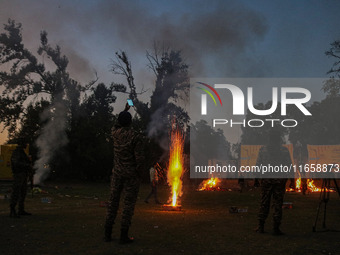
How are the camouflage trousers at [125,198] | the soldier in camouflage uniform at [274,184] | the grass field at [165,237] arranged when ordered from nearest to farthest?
the grass field at [165,237], the camouflage trousers at [125,198], the soldier in camouflage uniform at [274,184]

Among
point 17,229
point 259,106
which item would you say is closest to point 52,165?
point 17,229

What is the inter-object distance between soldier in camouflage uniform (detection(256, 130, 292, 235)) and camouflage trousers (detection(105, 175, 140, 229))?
338cm

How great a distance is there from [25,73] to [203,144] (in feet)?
237

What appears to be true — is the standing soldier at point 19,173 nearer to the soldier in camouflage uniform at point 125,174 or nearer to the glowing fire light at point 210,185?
the soldier in camouflage uniform at point 125,174

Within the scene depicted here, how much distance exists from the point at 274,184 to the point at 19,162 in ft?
23.2

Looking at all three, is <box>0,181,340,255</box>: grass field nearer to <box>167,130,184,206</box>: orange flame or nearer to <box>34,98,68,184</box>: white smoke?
<box>167,130,184,206</box>: orange flame

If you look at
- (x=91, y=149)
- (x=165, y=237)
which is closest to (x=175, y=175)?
(x=165, y=237)

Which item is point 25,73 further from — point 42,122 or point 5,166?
point 5,166

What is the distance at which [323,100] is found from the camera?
64375mm

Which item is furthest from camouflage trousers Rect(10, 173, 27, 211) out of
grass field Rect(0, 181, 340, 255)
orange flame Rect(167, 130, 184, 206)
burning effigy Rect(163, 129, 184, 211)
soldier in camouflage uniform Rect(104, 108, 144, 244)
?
orange flame Rect(167, 130, 184, 206)

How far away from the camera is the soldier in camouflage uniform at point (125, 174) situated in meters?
7.61

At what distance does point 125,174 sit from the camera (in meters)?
7.78

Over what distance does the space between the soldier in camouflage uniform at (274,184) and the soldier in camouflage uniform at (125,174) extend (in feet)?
11.0

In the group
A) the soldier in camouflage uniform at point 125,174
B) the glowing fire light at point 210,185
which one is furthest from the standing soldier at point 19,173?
the glowing fire light at point 210,185
